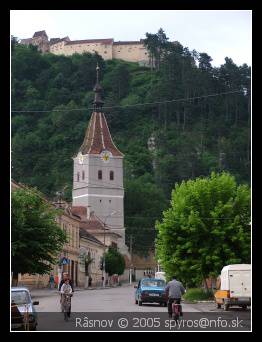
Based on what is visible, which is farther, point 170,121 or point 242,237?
point 170,121

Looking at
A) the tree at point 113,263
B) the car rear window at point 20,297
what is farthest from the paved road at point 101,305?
the tree at point 113,263

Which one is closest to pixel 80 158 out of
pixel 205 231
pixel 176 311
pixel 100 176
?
pixel 100 176

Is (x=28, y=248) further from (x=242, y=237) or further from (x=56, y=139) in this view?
(x=56, y=139)

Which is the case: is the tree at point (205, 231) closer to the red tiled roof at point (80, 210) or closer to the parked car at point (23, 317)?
the parked car at point (23, 317)

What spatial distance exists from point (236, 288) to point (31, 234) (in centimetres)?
1281

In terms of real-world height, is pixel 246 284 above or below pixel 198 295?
above

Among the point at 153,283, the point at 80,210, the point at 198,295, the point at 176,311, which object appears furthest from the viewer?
the point at 80,210

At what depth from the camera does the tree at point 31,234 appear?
38.9 metres

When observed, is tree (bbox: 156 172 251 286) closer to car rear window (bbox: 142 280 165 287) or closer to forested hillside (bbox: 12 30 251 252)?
car rear window (bbox: 142 280 165 287)

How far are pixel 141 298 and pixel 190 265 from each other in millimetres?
6573

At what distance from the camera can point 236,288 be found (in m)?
30.6

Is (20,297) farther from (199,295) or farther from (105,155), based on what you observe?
(105,155)
